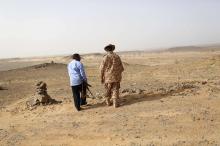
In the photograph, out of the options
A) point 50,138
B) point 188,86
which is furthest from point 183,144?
point 188,86

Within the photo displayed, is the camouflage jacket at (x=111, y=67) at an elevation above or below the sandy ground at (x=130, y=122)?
above

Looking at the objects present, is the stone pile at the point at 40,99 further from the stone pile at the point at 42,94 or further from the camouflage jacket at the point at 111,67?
the camouflage jacket at the point at 111,67

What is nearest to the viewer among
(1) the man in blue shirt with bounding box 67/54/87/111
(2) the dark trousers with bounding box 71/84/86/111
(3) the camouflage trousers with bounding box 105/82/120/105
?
(3) the camouflage trousers with bounding box 105/82/120/105

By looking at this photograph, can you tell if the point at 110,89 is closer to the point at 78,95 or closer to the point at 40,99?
the point at 78,95

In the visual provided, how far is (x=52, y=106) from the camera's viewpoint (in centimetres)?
1434

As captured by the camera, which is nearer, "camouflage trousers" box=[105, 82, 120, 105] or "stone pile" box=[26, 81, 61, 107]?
"camouflage trousers" box=[105, 82, 120, 105]

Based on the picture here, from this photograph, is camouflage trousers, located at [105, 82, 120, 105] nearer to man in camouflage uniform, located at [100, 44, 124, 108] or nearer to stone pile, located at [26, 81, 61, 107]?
man in camouflage uniform, located at [100, 44, 124, 108]

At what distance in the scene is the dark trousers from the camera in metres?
12.9

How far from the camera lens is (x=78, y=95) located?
13164 mm

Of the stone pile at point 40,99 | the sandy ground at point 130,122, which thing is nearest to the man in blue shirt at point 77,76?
the sandy ground at point 130,122

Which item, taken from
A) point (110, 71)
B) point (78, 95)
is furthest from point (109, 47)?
point (78, 95)

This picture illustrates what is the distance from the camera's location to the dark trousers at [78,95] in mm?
12945

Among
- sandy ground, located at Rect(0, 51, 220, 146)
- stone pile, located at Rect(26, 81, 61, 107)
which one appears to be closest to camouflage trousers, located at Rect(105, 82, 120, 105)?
sandy ground, located at Rect(0, 51, 220, 146)

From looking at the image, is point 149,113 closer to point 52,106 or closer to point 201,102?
point 201,102
